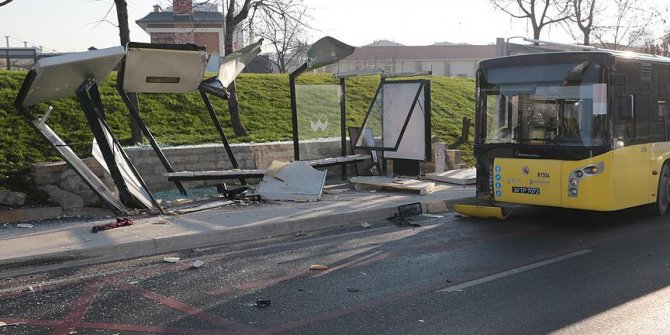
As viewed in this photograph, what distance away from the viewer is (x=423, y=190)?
516 inches

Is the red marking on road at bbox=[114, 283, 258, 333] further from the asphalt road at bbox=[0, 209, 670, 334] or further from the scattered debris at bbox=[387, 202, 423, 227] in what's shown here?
the scattered debris at bbox=[387, 202, 423, 227]

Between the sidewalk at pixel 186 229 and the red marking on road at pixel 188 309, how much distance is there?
1.56 metres

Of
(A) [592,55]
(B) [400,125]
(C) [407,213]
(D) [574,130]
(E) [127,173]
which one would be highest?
(A) [592,55]

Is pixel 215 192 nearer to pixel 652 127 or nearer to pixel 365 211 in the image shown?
pixel 365 211

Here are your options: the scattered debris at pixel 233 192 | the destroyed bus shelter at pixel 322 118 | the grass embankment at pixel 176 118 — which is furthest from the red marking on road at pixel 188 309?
the destroyed bus shelter at pixel 322 118

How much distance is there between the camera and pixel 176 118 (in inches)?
659

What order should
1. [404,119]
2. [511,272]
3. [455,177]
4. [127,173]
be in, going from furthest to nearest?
[455,177], [404,119], [127,173], [511,272]

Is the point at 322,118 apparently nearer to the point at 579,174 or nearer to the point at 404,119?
the point at 404,119

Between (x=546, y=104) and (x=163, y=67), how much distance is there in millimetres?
6507

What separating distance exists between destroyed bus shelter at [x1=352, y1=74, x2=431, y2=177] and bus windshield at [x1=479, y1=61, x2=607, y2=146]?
370 centimetres

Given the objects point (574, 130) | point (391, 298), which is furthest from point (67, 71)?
point (574, 130)

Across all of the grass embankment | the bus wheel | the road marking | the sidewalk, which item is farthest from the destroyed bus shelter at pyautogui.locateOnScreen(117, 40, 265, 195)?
the bus wheel

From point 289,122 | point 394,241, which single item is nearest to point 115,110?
point 289,122

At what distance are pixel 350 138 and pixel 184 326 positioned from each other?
34.7 feet
